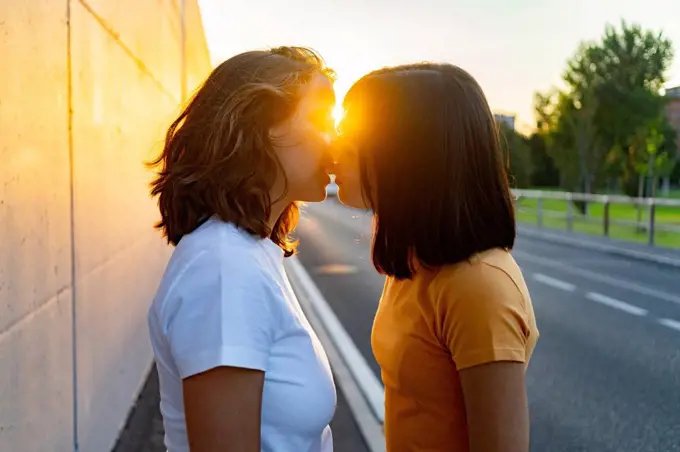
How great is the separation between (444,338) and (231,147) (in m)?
0.60

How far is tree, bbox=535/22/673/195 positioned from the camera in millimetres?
38656

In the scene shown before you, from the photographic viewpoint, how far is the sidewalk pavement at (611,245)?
14281 mm

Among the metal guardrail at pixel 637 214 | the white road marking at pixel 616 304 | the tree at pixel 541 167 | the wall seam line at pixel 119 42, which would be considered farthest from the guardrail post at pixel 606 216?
the tree at pixel 541 167

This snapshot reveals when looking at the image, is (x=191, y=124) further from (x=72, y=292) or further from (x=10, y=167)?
(x=72, y=292)

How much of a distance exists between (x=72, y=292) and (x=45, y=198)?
21.4 inches

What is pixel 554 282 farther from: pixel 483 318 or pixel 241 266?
pixel 241 266

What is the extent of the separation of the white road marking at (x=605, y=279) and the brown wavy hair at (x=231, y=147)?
31.4 feet

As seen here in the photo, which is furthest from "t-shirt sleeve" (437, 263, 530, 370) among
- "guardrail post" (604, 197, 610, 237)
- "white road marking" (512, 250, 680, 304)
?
"guardrail post" (604, 197, 610, 237)

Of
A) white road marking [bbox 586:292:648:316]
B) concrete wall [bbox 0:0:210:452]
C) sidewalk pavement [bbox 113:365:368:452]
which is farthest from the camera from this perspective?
white road marking [bbox 586:292:648:316]

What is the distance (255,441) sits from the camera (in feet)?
4.04

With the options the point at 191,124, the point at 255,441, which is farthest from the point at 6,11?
the point at 255,441

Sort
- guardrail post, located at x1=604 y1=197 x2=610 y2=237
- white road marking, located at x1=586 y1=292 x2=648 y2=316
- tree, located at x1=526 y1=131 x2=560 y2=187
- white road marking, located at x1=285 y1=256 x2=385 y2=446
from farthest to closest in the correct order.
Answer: tree, located at x1=526 y1=131 x2=560 y2=187 → guardrail post, located at x1=604 y1=197 x2=610 y2=237 → white road marking, located at x1=586 y1=292 x2=648 y2=316 → white road marking, located at x1=285 y1=256 x2=385 y2=446

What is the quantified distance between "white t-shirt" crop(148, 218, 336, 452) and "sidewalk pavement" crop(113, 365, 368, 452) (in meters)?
2.92

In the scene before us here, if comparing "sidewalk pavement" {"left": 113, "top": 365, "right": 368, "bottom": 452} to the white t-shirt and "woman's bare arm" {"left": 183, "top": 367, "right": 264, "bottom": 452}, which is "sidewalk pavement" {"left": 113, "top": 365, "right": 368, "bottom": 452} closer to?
the white t-shirt
